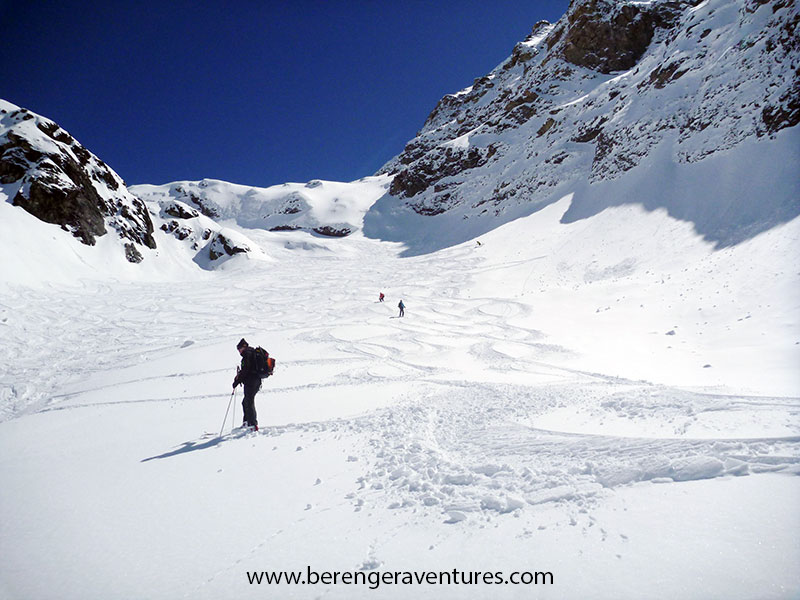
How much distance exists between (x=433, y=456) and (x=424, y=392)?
3181 mm

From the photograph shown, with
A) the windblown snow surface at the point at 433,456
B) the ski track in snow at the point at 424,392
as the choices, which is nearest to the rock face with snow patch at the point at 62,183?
the ski track in snow at the point at 424,392

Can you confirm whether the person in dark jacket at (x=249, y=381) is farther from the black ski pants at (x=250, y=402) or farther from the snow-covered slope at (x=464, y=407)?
the snow-covered slope at (x=464, y=407)

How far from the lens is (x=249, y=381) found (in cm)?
657

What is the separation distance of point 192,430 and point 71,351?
414 inches

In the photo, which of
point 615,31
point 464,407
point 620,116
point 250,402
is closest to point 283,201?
point 620,116

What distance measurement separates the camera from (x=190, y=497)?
14.0 feet

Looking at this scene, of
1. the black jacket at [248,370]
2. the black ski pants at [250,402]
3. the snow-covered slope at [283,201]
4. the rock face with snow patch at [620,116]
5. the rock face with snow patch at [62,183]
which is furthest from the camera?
the snow-covered slope at [283,201]

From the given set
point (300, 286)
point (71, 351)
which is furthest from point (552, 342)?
point (300, 286)

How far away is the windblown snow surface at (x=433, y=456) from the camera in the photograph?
2990 millimetres

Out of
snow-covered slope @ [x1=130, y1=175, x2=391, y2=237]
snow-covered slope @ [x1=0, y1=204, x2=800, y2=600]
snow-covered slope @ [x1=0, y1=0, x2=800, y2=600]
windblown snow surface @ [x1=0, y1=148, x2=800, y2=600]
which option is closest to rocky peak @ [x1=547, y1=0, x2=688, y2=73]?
snow-covered slope @ [x1=0, y1=0, x2=800, y2=600]

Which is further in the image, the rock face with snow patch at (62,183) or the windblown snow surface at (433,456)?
the rock face with snow patch at (62,183)

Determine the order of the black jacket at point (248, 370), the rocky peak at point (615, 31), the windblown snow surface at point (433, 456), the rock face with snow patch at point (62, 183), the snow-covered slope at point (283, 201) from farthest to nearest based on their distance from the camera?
the snow-covered slope at point (283, 201) → the rocky peak at point (615, 31) → the rock face with snow patch at point (62, 183) → the black jacket at point (248, 370) → the windblown snow surface at point (433, 456)

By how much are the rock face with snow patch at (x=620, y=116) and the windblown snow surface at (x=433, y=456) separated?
481 inches

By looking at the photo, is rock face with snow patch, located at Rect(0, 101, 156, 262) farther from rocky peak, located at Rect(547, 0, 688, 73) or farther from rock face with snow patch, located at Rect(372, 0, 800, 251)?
rocky peak, located at Rect(547, 0, 688, 73)
